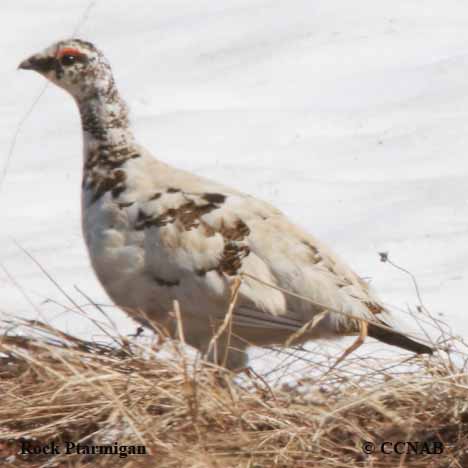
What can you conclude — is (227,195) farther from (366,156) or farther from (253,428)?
(366,156)

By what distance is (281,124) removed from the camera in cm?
796

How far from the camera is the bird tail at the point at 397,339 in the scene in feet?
13.1

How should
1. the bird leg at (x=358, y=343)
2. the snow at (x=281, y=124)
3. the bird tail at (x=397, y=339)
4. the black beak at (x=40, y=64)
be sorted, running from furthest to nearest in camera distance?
the snow at (x=281, y=124) → the black beak at (x=40, y=64) → the bird tail at (x=397, y=339) → the bird leg at (x=358, y=343)

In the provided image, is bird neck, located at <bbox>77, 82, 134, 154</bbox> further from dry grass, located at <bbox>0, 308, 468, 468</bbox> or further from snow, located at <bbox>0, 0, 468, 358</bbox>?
snow, located at <bbox>0, 0, 468, 358</bbox>

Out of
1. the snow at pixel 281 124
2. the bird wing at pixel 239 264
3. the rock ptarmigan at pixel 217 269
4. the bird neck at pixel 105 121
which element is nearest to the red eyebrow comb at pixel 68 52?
the bird neck at pixel 105 121

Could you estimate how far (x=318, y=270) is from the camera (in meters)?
4.10

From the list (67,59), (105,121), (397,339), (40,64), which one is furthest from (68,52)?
(397,339)

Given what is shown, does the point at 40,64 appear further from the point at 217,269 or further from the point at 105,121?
the point at 217,269

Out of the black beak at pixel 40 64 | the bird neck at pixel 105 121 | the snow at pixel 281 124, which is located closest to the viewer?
the bird neck at pixel 105 121

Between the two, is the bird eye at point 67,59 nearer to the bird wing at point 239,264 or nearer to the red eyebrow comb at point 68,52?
the red eyebrow comb at point 68,52

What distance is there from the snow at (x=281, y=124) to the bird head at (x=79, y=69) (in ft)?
2.96

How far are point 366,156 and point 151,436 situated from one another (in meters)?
4.18

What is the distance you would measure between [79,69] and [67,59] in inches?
2.1

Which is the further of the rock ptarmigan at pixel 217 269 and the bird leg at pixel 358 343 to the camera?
the rock ptarmigan at pixel 217 269
